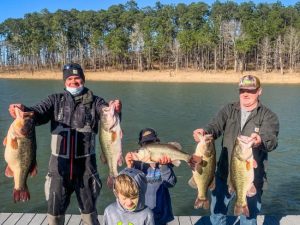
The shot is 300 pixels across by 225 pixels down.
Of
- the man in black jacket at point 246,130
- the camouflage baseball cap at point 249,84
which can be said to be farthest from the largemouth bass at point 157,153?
the camouflage baseball cap at point 249,84

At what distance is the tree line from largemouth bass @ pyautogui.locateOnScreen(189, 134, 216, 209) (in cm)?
6008

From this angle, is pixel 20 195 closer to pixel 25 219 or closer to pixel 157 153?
pixel 157 153

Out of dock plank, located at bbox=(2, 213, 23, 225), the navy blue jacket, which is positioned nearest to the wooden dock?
dock plank, located at bbox=(2, 213, 23, 225)

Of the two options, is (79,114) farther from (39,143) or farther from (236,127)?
(39,143)

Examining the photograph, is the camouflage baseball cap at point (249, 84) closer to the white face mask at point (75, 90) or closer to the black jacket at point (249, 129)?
the black jacket at point (249, 129)

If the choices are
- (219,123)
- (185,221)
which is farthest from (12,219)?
(219,123)

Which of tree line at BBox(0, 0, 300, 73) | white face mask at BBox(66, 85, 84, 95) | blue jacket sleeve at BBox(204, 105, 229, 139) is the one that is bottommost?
blue jacket sleeve at BBox(204, 105, 229, 139)

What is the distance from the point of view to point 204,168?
4.62 m

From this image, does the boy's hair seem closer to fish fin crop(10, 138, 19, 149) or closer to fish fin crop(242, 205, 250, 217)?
fish fin crop(10, 138, 19, 149)

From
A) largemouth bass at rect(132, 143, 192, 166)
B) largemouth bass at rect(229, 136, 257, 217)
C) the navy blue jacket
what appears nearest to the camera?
largemouth bass at rect(229, 136, 257, 217)

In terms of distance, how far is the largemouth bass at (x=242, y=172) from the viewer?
421cm

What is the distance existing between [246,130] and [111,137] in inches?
59.8

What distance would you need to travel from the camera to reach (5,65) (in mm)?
89188

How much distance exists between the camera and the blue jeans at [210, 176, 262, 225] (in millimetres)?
5020
